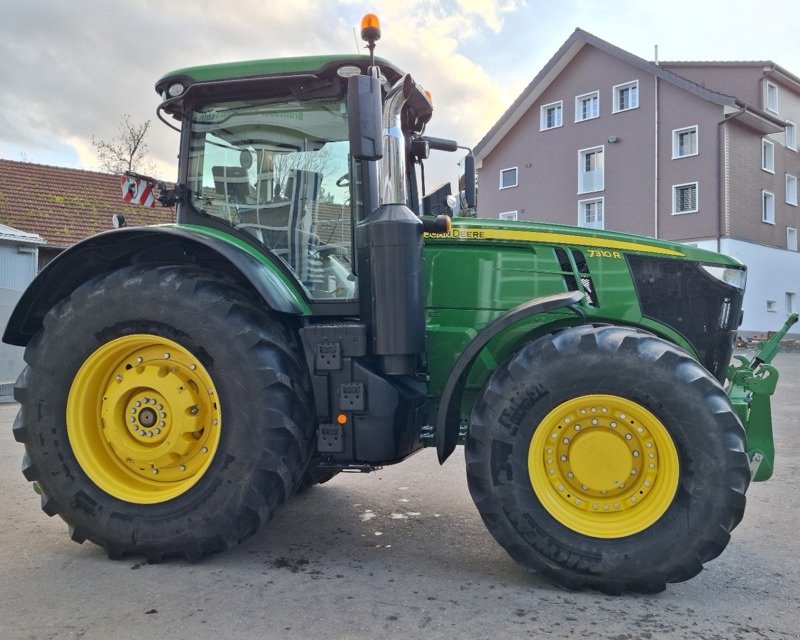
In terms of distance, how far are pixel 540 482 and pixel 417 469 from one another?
277 cm

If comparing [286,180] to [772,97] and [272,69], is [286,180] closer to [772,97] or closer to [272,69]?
[272,69]

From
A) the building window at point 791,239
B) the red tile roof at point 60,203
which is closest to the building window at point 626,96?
the building window at point 791,239

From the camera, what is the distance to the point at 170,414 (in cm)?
339

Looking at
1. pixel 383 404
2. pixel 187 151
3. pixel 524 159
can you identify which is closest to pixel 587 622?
pixel 383 404

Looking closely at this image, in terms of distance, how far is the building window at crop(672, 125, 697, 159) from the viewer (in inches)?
1067

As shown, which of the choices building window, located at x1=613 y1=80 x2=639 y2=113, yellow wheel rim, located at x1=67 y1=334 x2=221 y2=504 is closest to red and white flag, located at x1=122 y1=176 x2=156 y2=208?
yellow wheel rim, located at x1=67 y1=334 x2=221 y2=504

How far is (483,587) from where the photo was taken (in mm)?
3047

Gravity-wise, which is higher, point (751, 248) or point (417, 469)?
point (751, 248)

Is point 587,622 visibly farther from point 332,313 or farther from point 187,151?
point 187,151

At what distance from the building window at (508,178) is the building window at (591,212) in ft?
11.1

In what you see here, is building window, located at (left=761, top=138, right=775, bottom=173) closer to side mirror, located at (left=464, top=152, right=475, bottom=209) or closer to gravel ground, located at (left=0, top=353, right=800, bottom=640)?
side mirror, located at (left=464, top=152, right=475, bottom=209)

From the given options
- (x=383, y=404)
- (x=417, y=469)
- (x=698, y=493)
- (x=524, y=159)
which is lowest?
(x=417, y=469)

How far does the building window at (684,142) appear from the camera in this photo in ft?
88.9

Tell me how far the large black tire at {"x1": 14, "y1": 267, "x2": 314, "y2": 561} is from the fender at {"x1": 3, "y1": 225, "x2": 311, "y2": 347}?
130 millimetres
